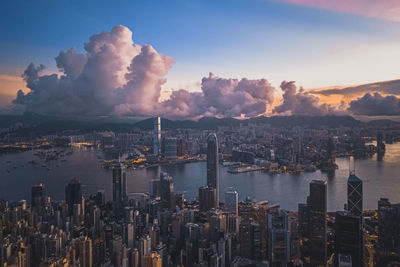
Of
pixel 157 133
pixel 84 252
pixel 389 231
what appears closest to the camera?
pixel 84 252

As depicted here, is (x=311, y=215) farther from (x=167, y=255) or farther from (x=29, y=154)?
(x=29, y=154)

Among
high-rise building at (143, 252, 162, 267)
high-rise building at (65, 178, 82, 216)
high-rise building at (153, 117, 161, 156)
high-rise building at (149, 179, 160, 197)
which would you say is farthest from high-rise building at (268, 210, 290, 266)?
high-rise building at (153, 117, 161, 156)

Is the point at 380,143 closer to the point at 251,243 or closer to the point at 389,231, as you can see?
the point at 389,231

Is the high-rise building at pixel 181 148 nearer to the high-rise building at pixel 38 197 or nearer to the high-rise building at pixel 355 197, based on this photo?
the high-rise building at pixel 38 197

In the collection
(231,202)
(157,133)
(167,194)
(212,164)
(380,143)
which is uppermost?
(157,133)

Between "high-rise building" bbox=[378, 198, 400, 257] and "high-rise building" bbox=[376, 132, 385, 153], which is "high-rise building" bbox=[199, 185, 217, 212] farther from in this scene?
"high-rise building" bbox=[376, 132, 385, 153]

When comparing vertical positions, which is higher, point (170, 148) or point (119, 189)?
point (170, 148)

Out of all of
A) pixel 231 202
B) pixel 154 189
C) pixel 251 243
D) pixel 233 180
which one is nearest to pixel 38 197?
pixel 154 189
